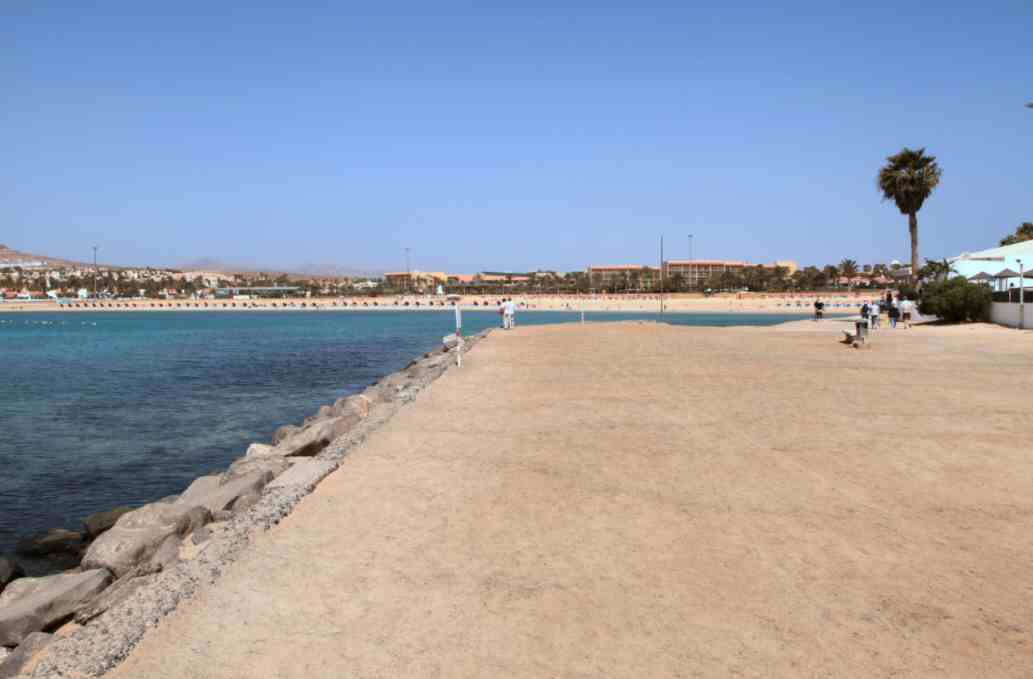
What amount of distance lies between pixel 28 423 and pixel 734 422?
15704 mm

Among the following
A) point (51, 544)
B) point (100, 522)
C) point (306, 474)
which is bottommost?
point (51, 544)

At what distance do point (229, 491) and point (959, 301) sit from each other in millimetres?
30448

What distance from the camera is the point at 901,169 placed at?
47.4 meters

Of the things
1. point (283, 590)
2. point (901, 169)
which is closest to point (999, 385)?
point (283, 590)

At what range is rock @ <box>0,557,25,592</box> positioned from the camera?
714 cm

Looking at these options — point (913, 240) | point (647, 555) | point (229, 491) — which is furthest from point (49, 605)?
point (913, 240)

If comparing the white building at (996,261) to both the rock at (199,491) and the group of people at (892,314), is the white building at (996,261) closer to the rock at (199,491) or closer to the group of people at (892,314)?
the group of people at (892,314)

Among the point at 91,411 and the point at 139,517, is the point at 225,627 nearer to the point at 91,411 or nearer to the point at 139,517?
the point at 139,517

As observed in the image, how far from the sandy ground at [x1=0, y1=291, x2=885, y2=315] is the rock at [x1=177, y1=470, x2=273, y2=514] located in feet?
248

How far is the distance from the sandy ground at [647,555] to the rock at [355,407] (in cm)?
215

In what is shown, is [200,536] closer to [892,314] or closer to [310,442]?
[310,442]

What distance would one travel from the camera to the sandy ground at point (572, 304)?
91938 mm

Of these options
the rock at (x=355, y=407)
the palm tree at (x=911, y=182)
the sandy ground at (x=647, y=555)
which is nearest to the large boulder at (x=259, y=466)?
the sandy ground at (x=647, y=555)

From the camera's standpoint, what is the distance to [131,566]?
20.6 ft
